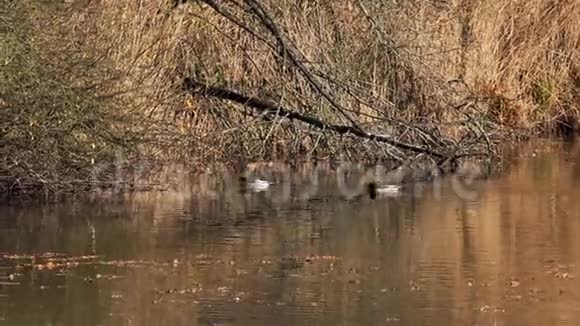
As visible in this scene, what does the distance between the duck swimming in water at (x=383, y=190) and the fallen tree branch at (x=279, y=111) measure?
452 mm

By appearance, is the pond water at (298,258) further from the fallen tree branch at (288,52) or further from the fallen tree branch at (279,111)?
the fallen tree branch at (288,52)

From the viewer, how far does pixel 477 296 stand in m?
8.65

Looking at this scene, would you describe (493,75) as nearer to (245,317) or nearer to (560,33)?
(560,33)

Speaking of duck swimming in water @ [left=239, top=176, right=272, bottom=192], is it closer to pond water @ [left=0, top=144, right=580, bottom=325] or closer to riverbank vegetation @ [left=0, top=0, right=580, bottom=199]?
pond water @ [left=0, top=144, right=580, bottom=325]

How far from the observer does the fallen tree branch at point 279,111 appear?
45.2 ft

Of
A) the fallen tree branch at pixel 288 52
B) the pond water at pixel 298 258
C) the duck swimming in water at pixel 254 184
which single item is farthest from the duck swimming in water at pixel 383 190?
the duck swimming in water at pixel 254 184

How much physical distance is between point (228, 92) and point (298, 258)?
509 centimetres

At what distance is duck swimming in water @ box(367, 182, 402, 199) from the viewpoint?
13343 mm

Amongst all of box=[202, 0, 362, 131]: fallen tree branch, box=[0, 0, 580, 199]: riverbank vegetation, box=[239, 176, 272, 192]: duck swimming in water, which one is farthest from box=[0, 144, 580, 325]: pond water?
box=[202, 0, 362, 131]: fallen tree branch

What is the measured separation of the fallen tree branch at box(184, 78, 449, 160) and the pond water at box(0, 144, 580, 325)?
569 mm

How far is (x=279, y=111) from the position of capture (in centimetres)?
1402

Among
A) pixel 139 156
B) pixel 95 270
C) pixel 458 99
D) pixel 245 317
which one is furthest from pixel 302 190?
pixel 245 317

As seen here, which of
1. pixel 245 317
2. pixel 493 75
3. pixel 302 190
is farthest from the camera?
pixel 493 75

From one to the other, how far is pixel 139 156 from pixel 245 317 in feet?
17.2
